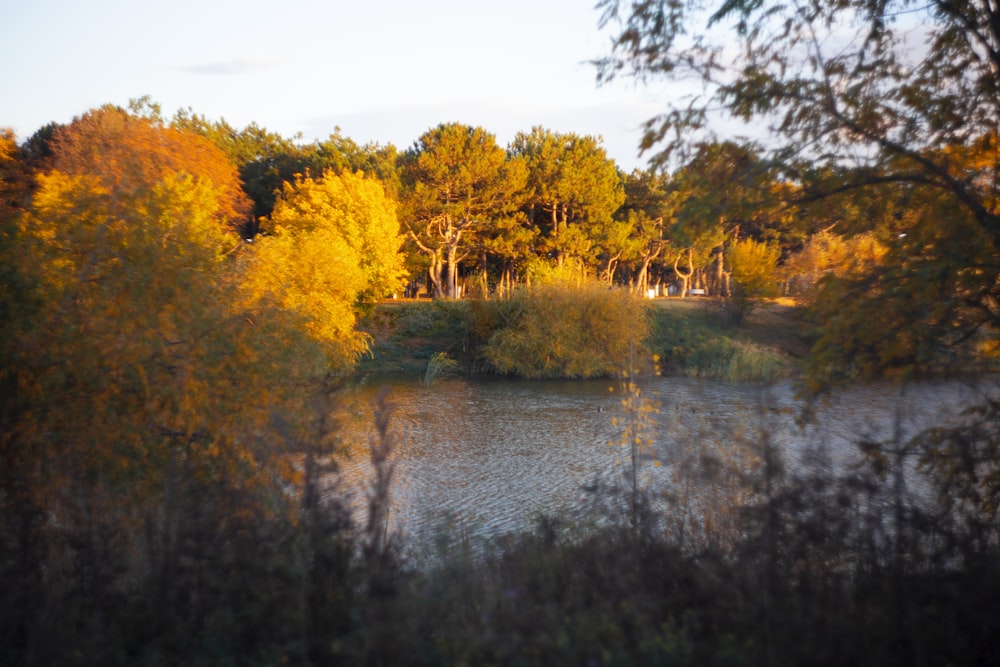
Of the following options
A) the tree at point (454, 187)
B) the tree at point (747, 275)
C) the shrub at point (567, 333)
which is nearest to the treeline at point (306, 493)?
the shrub at point (567, 333)

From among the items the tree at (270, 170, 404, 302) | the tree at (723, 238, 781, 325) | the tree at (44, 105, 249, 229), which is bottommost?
the tree at (723, 238, 781, 325)

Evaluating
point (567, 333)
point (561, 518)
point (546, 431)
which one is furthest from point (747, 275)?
point (561, 518)

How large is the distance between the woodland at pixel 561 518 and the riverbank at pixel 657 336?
2247 cm

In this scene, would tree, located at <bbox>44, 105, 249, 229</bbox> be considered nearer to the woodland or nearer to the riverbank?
the riverbank

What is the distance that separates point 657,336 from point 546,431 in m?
18.5

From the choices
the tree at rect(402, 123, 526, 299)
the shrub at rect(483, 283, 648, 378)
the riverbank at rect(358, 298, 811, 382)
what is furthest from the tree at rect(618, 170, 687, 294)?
the shrub at rect(483, 283, 648, 378)

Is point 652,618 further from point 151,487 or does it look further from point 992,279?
point 151,487

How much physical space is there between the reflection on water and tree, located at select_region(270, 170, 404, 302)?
12.2 m

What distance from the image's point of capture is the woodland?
4129 mm

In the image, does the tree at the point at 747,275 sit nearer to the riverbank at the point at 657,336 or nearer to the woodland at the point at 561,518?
the riverbank at the point at 657,336

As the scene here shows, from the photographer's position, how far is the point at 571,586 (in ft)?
15.3

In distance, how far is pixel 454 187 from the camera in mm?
47875

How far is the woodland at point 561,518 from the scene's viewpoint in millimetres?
4129

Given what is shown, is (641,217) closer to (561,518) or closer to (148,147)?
(148,147)
